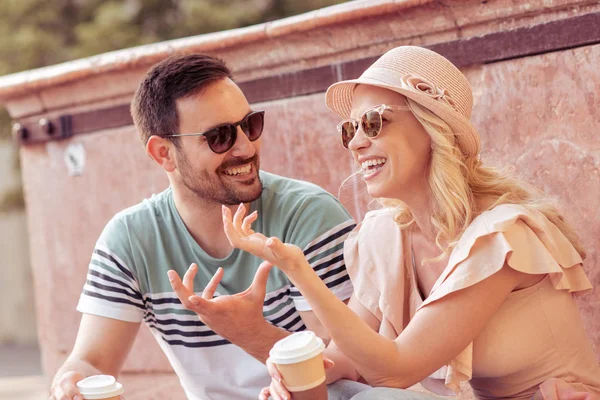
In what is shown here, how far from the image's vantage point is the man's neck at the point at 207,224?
3.07 m

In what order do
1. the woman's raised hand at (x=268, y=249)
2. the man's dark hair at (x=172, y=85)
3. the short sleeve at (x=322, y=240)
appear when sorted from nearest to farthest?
the woman's raised hand at (x=268, y=249) → the short sleeve at (x=322, y=240) → the man's dark hair at (x=172, y=85)

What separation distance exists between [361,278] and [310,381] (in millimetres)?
641

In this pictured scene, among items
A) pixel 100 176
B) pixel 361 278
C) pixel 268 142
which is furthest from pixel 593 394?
pixel 100 176

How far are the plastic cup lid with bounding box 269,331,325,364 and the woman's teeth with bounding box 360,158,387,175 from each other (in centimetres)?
59

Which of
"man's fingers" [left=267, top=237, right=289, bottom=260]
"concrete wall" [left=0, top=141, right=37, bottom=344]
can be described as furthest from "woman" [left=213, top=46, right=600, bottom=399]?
"concrete wall" [left=0, top=141, right=37, bottom=344]

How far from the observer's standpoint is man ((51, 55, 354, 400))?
9.75 feet

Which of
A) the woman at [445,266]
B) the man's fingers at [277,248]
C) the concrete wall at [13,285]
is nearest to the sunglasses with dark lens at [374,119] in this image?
the woman at [445,266]

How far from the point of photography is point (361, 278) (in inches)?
109

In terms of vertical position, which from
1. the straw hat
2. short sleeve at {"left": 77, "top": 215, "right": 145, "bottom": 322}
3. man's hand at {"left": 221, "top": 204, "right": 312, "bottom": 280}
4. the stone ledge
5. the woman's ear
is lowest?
short sleeve at {"left": 77, "top": 215, "right": 145, "bottom": 322}

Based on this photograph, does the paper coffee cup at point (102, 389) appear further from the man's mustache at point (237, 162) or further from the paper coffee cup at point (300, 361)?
the man's mustache at point (237, 162)

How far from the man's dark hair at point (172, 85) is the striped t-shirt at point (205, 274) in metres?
0.33

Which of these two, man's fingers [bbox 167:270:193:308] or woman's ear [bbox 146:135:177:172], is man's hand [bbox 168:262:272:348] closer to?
man's fingers [bbox 167:270:193:308]

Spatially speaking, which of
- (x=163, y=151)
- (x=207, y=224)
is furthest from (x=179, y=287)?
(x=163, y=151)

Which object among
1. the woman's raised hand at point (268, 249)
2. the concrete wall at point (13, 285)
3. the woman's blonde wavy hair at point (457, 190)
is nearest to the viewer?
the woman's raised hand at point (268, 249)
